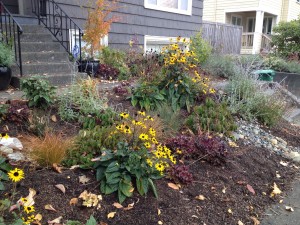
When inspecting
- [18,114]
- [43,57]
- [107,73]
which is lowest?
[18,114]

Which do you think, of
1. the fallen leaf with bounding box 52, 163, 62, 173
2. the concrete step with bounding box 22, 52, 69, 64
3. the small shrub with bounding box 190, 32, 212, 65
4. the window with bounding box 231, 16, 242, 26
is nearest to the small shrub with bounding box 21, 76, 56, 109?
the fallen leaf with bounding box 52, 163, 62, 173

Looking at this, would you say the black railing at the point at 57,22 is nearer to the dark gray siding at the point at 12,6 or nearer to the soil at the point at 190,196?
the dark gray siding at the point at 12,6

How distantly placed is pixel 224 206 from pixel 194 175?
464mm

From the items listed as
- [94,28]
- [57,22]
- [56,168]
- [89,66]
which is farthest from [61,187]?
[57,22]

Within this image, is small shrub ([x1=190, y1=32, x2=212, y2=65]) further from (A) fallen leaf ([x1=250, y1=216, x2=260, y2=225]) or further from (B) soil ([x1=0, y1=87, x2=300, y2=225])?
(A) fallen leaf ([x1=250, y1=216, x2=260, y2=225])

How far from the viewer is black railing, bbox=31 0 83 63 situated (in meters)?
7.12

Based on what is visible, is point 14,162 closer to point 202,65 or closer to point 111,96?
point 111,96

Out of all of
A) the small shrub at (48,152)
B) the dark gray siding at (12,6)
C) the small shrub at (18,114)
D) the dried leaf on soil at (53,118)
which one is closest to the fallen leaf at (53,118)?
the dried leaf on soil at (53,118)

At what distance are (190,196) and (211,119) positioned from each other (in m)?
1.84

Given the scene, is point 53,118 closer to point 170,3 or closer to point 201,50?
point 201,50

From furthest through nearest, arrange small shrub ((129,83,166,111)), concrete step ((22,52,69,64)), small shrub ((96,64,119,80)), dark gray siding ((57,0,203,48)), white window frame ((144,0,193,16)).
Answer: white window frame ((144,0,193,16))
dark gray siding ((57,0,203,48))
small shrub ((96,64,119,80))
concrete step ((22,52,69,64))
small shrub ((129,83,166,111))

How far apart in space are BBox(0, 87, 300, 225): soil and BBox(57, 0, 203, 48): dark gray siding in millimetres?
4845

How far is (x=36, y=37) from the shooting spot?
22.1 feet

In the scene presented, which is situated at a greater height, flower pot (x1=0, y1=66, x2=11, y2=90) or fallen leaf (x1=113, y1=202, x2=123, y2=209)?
flower pot (x1=0, y1=66, x2=11, y2=90)
